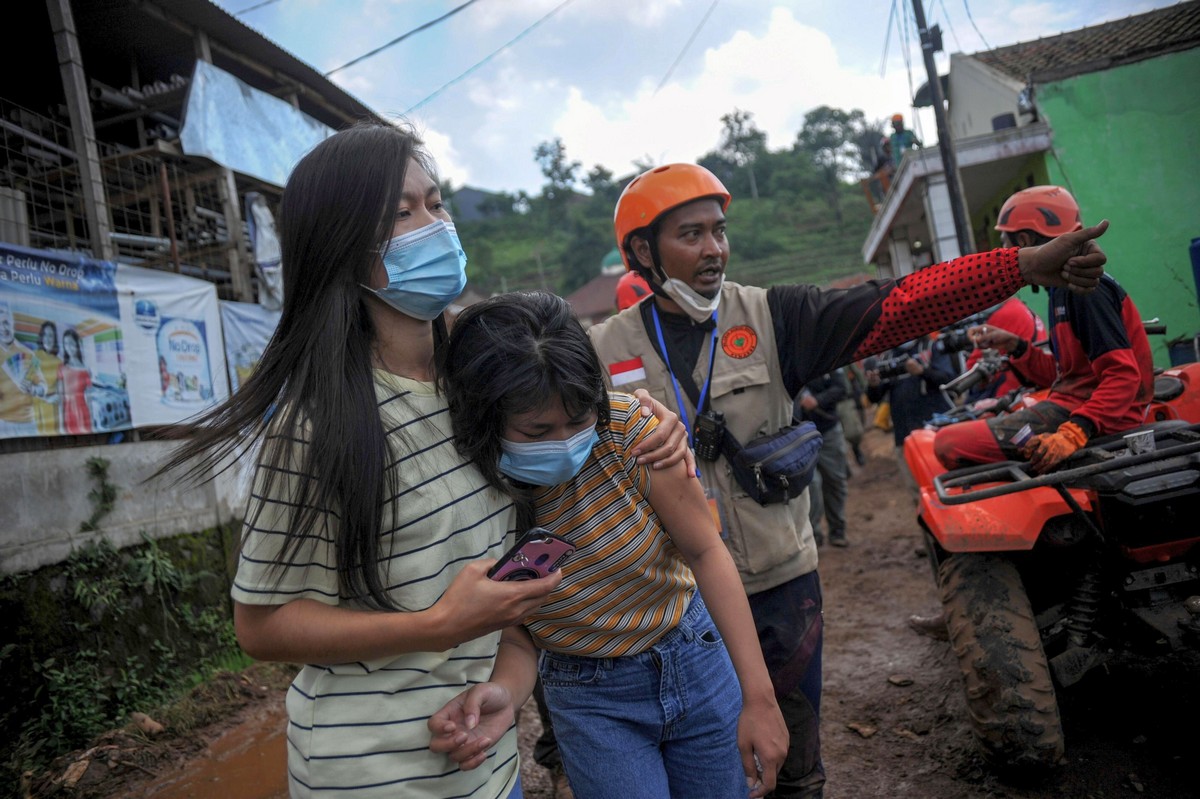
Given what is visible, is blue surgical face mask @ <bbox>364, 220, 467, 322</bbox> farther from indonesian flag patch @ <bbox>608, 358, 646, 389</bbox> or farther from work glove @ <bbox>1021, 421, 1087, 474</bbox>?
work glove @ <bbox>1021, 421, 1087, 474</bbox>

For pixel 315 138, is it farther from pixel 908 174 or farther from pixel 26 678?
pixel 908 174

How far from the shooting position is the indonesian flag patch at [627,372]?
100 inches

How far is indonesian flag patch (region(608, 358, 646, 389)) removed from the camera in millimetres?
2545

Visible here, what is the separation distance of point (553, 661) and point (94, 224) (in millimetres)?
6249

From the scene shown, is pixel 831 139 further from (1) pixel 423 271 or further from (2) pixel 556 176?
(1) pixel 423 271

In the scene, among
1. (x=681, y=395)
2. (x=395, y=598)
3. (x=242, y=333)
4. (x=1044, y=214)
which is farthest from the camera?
(x=242, y=333)

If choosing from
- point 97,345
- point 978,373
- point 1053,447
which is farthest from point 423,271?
point 97,345

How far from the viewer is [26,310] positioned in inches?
197

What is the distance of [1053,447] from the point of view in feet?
9.43

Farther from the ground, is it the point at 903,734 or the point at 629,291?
the point at 629,291

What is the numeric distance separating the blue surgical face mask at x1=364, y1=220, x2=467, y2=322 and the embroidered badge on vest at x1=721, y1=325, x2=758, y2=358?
3.65 ft

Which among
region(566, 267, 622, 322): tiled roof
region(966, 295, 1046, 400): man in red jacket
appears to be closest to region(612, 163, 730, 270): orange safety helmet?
region(966, 295, 1046, 400): man in red jacket

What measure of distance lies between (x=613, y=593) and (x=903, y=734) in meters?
2.47

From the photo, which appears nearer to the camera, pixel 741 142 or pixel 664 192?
pixel 664 192
